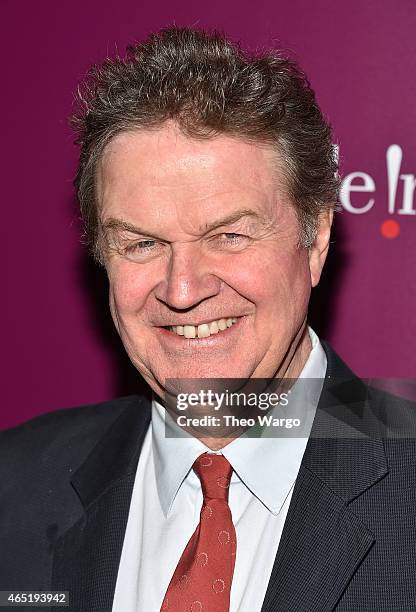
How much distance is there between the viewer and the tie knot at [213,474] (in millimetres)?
1743

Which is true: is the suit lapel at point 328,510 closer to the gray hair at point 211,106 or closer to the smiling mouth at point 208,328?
the smiling mouth at point 208,328

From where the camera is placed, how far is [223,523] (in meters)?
1.71

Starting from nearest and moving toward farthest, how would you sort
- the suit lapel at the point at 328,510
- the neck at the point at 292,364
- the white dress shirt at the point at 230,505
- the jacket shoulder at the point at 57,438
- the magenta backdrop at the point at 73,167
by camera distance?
the suit lapel at the point at 328,510 < the white dress shirt at the point at 230,505 < the neck at the point at 292,364 < the jacket shoulder at the point at 57,438 < the magenta backdrop at the point at 73,167

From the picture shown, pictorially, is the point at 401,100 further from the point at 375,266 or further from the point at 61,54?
the point at 61,54

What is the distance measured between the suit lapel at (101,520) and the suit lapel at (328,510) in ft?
1.19

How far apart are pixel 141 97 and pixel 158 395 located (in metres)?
0.59

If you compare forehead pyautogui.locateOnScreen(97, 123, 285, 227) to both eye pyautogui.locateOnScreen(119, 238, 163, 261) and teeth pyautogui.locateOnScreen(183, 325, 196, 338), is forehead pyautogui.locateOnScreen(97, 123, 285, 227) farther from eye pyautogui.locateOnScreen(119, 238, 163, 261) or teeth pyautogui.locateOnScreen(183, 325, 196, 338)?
teeth pyautogui.locateOnScreen(183, 325, 196, 338)

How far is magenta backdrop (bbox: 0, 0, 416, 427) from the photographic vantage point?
222 cm

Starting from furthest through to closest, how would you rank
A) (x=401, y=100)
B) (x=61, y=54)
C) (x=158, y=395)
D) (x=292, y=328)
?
(x=61, y=54), (x=401, y=100), (x=158, y=395), (x=292, y=328)

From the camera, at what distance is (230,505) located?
178cm

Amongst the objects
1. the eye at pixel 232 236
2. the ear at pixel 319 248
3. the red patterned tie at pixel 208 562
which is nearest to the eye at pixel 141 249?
the eye at pixel 232 236

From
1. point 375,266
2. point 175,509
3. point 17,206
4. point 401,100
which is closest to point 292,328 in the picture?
point 175,509

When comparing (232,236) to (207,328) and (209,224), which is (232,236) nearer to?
(209,224)

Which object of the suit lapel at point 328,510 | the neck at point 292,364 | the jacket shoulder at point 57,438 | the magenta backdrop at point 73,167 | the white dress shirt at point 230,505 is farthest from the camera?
the magenta backdrop at point 73,167
